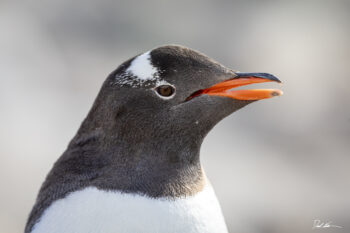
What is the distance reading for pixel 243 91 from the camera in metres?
2.31

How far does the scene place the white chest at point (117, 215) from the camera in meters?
2.17

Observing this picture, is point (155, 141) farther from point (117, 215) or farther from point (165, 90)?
point (117, 215)

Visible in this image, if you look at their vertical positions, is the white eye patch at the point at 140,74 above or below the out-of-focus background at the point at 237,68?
above

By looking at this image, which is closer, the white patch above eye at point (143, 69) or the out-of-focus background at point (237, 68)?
the white patch above eye at point (143, 69)

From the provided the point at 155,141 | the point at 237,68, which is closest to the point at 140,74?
the point at 155,141

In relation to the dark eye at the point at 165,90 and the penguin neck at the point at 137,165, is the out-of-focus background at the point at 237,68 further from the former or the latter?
the dark eye at the point at 165,90

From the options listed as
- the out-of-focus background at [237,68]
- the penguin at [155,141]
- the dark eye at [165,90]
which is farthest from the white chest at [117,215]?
the out-of-focus background at [237,68]

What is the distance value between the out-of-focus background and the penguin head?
3109mm

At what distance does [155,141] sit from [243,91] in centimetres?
33

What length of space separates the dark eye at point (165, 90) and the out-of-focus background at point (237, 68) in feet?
10.4

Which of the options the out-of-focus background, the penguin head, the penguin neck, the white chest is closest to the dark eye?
the penguin head

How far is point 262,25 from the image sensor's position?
7578 mm

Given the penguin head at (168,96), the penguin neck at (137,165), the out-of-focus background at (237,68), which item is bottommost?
the out-of-focus background at (237,68)

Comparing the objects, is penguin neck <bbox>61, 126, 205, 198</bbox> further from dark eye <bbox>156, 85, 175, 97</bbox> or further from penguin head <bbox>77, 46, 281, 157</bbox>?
dark eye <bbox>156, 85, 175, 97</bbox>
